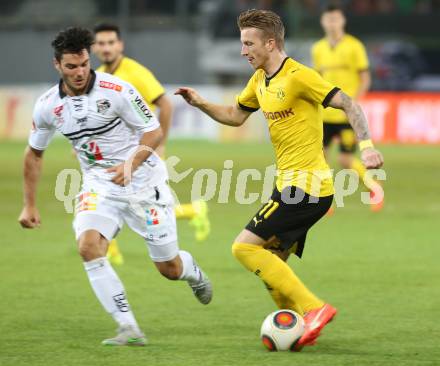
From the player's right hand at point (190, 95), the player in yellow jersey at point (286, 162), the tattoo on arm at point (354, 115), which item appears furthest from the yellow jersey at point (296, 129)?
the player's right hand at point (190, 95)

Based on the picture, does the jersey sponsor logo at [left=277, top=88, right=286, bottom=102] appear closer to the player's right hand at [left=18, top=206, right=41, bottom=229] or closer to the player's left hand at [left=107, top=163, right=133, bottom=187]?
the player's left hand at [left=107, top=163, right=133, bottom=187]

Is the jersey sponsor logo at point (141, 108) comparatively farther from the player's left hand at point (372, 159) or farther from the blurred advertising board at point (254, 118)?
the blurred advertising board at point (254, 118)

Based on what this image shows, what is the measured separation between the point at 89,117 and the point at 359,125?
70.5 inches

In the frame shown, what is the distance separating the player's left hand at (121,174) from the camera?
6562mm

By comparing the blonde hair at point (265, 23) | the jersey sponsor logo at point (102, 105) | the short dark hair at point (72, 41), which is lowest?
the jersey sponsor logo at point (102, 105)

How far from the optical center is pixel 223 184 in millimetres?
17828

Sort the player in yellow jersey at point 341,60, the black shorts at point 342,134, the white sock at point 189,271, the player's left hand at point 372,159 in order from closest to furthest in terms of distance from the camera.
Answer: the player's left hand at point 372,159 < the white sock at point 189,271 < the black shorts at point 342,134 < the player in yellow jersey at point 341,60

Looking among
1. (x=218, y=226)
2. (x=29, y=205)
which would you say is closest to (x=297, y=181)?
(x=29, y=205)

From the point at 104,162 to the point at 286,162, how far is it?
1.27m

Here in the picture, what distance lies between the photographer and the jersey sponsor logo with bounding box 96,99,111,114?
674cm

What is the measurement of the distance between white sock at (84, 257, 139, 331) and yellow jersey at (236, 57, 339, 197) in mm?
1214

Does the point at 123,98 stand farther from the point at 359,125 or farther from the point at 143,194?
the point at 359,125

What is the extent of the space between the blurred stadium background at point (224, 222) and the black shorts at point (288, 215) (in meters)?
0.73

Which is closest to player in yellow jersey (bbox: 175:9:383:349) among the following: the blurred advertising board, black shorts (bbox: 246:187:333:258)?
black shorts (bbox: 246:187:333:258)
